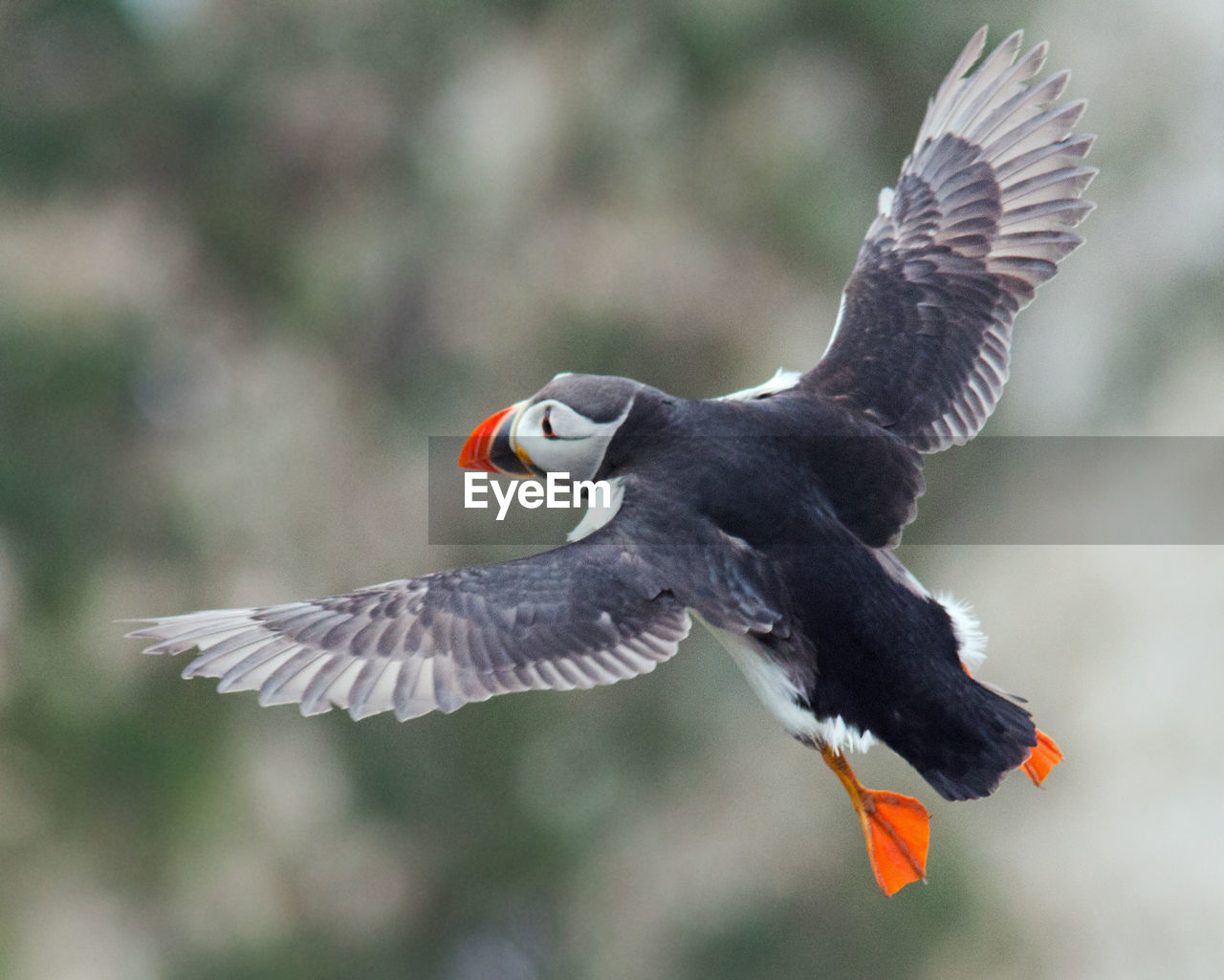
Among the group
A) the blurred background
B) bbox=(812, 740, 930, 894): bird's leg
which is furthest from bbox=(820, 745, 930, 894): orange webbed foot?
the blurred background

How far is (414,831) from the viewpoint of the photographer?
7.41 m

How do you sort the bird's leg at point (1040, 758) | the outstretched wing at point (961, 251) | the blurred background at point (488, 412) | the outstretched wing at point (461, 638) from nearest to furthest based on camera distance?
the outstretched wing at point (461, 638), the bird's leg at point (1040, 758), the outstretched wing at point (961, 251), the blurred background at point (488, 412)

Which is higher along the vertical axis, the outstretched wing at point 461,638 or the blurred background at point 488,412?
the outstretched wing at point 461,638

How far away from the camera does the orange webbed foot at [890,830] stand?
2.51 metres

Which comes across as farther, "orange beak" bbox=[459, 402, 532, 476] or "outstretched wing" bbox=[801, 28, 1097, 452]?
"outstretched wing" bbox=[801, 28, 1097, 452]

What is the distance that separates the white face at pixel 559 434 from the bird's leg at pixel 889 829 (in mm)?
547

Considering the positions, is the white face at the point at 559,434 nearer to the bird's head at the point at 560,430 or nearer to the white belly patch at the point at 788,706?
the bird's head at the point at 560,430

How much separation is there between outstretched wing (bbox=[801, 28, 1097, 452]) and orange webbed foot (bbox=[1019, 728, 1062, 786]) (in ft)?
1.68

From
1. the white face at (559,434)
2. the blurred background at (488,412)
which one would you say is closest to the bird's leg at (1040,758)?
the white face at (559,434)

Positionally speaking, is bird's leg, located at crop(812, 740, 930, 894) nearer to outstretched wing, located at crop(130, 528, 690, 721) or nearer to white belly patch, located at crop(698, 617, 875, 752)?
white belly patch, located at crop(698, 617, 875, 752)

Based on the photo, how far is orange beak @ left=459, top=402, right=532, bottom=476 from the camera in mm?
2588

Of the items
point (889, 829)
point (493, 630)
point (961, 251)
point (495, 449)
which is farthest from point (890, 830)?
point (961, 251)

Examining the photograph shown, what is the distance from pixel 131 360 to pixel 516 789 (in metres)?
2.37

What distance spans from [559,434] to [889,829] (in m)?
0.78
